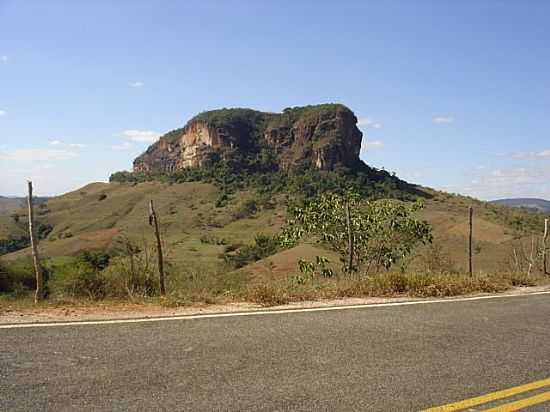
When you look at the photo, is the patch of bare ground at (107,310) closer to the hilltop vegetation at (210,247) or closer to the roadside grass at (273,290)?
the roadside grass at (273,290)

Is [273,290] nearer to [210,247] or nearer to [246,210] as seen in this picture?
[210,247]

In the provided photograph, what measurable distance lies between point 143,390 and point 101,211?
123 metres

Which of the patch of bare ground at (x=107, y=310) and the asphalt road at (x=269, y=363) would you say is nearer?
the asphalt road at (x=269, y=363)

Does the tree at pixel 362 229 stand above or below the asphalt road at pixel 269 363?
above

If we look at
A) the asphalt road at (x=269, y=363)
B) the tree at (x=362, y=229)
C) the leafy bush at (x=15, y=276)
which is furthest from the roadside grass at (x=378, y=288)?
the leafy bush at (x=15, y=276)

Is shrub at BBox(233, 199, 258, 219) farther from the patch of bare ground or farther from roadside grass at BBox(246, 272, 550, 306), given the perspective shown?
the patch of bare ground

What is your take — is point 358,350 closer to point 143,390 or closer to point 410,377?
point 410,377

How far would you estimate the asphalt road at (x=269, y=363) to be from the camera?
389cm

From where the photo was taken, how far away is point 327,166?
160 m

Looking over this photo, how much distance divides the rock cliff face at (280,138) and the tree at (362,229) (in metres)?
144

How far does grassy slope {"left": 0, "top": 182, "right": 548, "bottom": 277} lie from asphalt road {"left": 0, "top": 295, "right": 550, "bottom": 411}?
32905 mm

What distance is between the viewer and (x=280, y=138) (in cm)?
18088

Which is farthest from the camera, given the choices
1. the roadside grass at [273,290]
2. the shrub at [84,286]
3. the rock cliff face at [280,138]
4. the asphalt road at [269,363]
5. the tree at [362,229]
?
the rock cliff face at [280,138]

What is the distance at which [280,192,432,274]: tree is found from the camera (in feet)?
51.8
